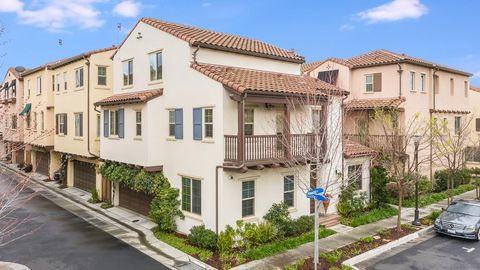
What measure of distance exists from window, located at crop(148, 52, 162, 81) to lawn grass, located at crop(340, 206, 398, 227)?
1310 cm

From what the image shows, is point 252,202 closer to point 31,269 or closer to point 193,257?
point 193,257

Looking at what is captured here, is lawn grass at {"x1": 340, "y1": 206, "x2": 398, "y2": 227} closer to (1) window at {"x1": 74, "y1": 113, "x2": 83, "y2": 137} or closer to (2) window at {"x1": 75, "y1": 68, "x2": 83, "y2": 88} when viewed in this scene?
(1) window at {"x1": 74, "y1": 113, "x2": 83, "y2": 137}

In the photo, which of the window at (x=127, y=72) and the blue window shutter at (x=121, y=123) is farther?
the window at (x=127, y=72)

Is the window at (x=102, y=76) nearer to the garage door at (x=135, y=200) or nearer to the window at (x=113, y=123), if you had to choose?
the window at (x=113, y=123)

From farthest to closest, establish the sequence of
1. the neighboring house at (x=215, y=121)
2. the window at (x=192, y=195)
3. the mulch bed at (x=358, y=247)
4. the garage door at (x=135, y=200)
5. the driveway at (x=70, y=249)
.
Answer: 1. the garage door at (x=135, y=200)
2. the window at (x=192, y=195)
3. the neighboring house at (x=215, y=121)
4. the driveway at (x=70, y=249)
5. the mulch bed at (x=358, y=247)

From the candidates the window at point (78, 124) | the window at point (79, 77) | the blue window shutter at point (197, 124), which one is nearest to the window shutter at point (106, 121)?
the window at point (78, 124)

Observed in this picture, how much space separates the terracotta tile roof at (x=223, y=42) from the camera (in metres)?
17.7

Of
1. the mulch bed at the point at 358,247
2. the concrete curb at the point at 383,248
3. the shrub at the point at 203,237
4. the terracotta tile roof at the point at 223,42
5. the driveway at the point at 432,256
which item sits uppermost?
the terracotta tile roof at the point at 223,42

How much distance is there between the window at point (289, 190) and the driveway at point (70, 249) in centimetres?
706

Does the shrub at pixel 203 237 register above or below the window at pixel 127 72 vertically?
below

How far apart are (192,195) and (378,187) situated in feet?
39.6

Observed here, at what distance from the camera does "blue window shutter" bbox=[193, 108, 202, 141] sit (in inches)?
651

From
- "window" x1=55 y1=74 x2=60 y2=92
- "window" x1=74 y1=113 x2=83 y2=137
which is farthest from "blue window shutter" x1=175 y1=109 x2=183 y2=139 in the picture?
"window" x1=55 y1=74 x2=60 y2=92

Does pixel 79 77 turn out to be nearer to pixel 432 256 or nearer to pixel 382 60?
pixel 382 60
